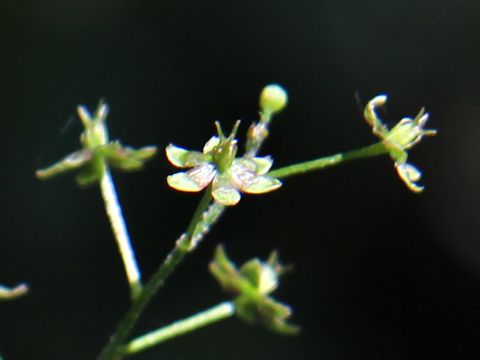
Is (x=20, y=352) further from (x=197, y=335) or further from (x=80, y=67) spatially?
(x=80, y=67)

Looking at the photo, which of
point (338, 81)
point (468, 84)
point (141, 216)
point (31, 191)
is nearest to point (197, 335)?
point (141, 216)

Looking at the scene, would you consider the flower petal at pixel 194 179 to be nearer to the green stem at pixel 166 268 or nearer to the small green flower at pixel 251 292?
the green stem at pixel 166 268

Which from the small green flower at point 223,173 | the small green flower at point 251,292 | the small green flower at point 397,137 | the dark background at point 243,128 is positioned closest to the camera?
the small green flower at point 251,292

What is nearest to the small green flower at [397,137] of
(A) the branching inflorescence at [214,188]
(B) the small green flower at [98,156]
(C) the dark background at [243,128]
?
(A) the branching inflorescence at [214,188]

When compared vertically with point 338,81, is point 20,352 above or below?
below

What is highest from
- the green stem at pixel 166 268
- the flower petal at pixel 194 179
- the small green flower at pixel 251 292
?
the flower petal at pixel 194 179

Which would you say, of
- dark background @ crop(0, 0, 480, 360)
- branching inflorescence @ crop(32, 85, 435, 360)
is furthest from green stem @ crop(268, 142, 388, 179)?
dark background @ crop(0, 0, 480, 360)

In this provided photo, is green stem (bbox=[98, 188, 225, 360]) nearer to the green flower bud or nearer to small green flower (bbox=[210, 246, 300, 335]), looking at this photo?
small green flower (bbox=[210, 246, 300, 335])
